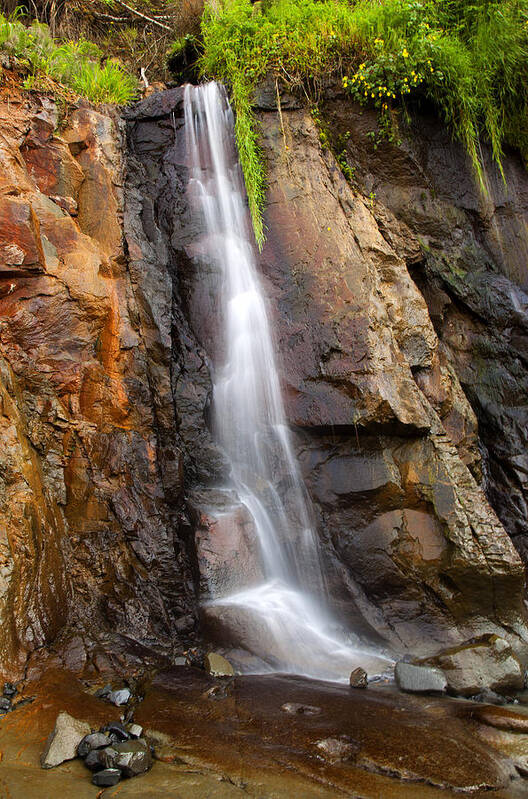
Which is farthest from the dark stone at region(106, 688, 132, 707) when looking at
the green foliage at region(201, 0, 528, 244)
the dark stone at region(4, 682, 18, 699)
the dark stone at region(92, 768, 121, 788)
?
the green foliage at region(201, 0, 528, 244)

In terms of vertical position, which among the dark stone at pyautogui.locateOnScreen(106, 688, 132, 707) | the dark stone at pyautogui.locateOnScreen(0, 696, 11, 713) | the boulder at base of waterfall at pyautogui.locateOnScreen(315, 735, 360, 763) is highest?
the dark stone at pyautogui.locateOnScreen(0, 696, 11, 713)

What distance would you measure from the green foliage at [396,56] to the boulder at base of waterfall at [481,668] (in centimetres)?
644

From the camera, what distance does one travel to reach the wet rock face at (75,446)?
4.61m

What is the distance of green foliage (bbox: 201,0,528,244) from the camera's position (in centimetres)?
774

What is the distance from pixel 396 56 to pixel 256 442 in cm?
584

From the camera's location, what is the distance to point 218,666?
461 cm

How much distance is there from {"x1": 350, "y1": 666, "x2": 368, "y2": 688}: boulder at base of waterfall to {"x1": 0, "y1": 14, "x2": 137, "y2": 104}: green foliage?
24.3 ft

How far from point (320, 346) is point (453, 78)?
187 inches

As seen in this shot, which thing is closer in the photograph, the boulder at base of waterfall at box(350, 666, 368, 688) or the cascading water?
the boulder at base of waterfall at box(350, 666, 368, 688)

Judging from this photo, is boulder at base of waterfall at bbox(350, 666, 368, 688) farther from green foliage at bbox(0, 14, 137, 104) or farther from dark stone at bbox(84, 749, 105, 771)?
green foliage at bbox(0, 14, 137, 104)

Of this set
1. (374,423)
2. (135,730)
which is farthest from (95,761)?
(374,423)

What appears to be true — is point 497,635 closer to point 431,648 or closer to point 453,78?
point 431,648

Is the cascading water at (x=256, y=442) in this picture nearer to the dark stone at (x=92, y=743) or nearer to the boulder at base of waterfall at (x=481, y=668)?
the boulder at base of waterfall at (x=481, y=668)

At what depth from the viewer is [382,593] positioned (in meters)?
5.61
